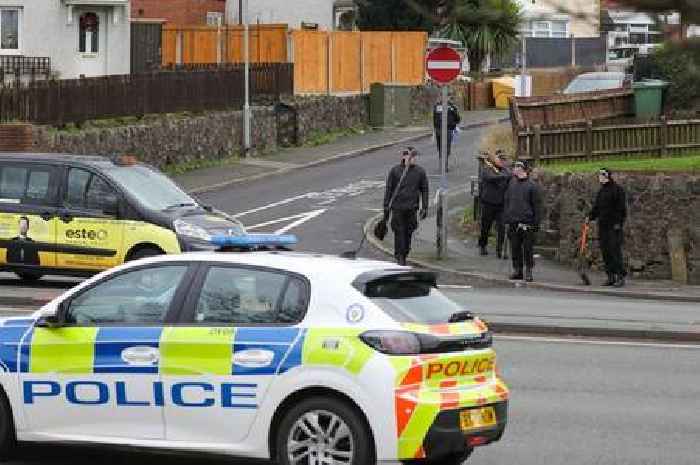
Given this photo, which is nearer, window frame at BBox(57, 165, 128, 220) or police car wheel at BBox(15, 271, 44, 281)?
window frame at BBox(57, 165, 128, 220)

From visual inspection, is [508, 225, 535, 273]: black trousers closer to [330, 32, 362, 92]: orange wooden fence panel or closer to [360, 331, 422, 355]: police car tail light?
[360, 331, 422, 355]: police car tail light

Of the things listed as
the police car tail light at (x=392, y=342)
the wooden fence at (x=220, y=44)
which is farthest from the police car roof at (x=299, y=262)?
the wooden fence at (x=220, y=44)

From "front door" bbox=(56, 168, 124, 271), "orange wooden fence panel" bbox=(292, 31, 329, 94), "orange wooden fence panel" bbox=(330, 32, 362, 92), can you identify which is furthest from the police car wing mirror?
"orange wooden fence panel" bbox=(330, 32, 362, 92)

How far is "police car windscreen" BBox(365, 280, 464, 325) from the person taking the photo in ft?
28.3

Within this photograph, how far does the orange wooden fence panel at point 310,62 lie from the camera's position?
155 feet

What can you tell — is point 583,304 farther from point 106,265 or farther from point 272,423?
point 272,423

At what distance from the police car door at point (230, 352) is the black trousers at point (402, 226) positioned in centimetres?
1471

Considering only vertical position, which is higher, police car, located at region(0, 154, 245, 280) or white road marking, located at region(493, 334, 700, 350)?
police car, located at region(0, 154, 245, 280)

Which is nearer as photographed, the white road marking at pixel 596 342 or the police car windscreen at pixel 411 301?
the police car windscreen at pixel 411 301

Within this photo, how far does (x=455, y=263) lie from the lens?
2527 cm

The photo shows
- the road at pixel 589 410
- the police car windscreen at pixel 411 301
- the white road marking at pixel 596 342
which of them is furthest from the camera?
the white road marking at pixel 596 342

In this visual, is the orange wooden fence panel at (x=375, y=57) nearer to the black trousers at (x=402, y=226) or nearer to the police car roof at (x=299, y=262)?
the black trousers at (x=402, y=226)

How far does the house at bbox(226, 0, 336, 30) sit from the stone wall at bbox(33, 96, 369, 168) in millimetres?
10925

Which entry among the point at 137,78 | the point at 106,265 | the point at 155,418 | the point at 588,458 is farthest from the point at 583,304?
the point at 137,78
